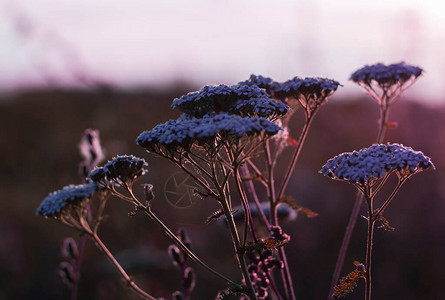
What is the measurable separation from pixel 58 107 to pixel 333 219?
47.7 feet

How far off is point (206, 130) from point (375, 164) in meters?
1.33

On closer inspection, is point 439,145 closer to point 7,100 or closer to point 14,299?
point 14,299

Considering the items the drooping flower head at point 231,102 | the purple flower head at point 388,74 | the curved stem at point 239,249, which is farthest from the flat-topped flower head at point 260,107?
the purple flower head at point 388,74

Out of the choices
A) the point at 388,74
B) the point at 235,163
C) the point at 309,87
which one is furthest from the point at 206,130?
the point at 388,74

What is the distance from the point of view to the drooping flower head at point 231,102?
4165 mm

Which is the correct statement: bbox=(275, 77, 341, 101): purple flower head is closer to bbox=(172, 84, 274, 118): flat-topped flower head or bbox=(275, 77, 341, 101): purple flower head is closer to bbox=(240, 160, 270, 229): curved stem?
bbox=(172, 84, 274, 118): flat-topped flower head

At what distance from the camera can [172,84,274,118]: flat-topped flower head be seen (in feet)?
13.8

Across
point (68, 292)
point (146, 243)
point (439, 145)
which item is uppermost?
point (439, 145)

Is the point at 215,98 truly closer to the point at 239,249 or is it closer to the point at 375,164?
the point at 239,249

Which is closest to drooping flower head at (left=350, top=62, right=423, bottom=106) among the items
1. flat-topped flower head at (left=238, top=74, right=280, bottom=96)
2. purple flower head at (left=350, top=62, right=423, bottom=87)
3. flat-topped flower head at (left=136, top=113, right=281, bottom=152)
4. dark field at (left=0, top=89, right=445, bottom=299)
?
purple flower head at (left=350, top=62, right=423, bottom=87)

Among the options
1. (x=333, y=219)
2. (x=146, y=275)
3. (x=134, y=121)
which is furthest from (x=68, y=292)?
(x=134, y=121)

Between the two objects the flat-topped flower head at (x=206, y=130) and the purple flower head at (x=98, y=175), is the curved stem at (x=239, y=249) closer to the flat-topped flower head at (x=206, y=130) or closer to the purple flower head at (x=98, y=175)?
the flat-topped flower head at (x=206, y=130)

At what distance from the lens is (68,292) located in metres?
10.6

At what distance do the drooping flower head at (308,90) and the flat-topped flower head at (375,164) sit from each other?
104 centimetres
